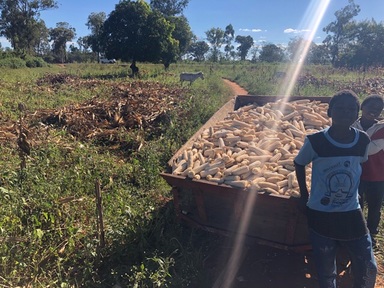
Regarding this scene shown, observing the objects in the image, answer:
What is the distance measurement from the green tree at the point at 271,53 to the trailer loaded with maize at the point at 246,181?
192 feet

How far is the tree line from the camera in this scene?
23.7 meters

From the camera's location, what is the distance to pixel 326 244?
7.89 ft

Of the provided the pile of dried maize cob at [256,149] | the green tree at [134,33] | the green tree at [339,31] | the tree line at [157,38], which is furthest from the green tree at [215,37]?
the pile of dried maize cob at [256,149]

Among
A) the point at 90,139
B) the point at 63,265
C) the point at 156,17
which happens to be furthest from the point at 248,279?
the point at 156,17

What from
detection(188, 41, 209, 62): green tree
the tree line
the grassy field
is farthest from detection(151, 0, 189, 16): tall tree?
the grassy field

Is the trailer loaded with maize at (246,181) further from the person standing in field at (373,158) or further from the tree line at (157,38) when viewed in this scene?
the tree line at (157,38)

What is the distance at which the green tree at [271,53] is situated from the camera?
5976 cm

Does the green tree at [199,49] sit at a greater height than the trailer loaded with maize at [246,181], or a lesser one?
greater

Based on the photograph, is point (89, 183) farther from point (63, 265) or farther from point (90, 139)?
point (90, 139)

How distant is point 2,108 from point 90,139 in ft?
12.8

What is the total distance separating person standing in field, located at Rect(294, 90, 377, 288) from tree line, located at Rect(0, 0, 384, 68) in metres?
22.6

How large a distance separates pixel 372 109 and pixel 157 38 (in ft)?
73.5

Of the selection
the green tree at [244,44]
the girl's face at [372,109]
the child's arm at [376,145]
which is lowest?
the child's arm at [376,145]

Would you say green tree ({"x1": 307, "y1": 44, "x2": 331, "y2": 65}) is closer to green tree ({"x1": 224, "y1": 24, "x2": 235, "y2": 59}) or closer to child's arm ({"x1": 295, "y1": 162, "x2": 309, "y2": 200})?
green tree ({"x1": 224, "y1": 24, "x2": 235, "y2": 59})
